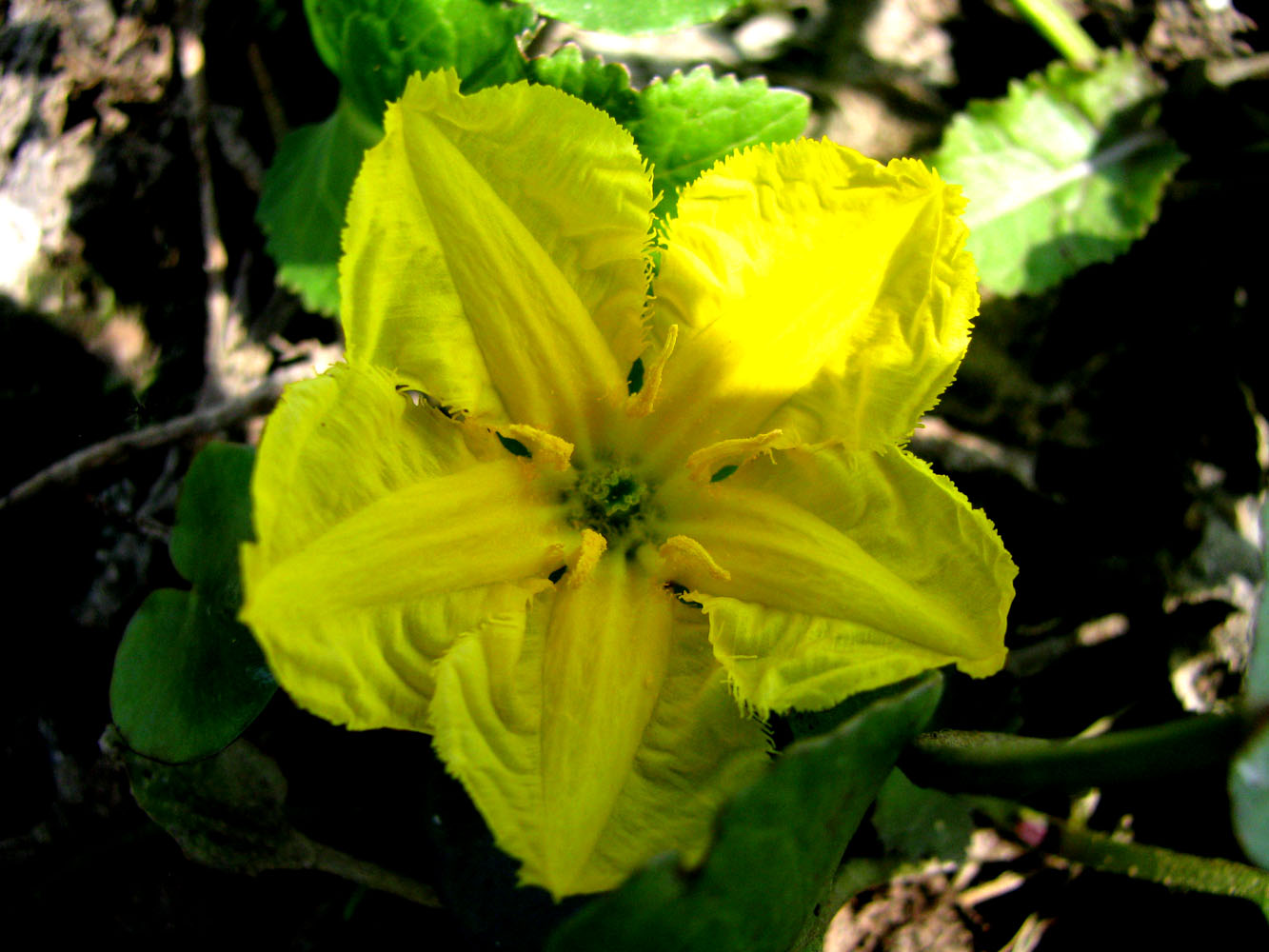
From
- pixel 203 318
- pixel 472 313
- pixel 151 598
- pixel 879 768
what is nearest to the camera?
pixel 879 768

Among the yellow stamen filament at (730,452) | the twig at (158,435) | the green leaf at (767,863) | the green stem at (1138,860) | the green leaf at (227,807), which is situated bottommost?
the green stem at (1138,860)

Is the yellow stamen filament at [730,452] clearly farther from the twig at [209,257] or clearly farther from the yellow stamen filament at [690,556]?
the twig at [209,257]

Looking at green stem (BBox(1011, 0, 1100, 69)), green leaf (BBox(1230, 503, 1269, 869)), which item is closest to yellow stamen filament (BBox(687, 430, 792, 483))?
green leaf (BBox(1230, 503, 1269, 869))

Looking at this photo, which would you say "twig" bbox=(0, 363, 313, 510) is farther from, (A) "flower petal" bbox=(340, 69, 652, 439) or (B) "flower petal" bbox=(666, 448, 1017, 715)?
(B) "flower petal" bbox=(666, 448, 1017, 715)

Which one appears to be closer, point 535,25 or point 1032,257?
point 535,25

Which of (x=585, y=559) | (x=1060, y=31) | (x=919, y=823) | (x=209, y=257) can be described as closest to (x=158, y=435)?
(x=209, y=257)

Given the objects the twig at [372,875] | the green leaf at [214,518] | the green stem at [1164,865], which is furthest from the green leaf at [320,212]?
the green stem at [1164,865]

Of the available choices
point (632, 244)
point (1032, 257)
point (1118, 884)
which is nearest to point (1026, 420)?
point (1032, 257)

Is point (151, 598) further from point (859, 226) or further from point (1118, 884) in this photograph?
point (1118, 884)
